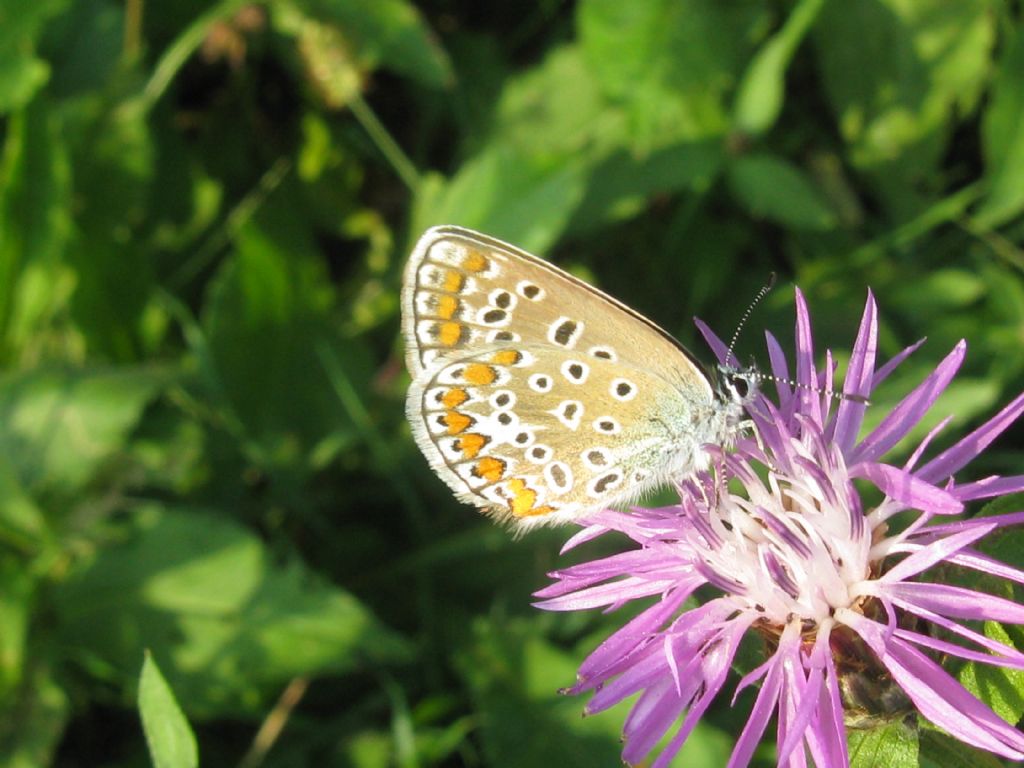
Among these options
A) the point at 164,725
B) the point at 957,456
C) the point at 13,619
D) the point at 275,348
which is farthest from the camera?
the point at 275,348

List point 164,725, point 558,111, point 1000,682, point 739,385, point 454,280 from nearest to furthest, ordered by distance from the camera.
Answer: point 1000,682 → point 164,725 → point 739,385 → point 454,280 → point 558,111

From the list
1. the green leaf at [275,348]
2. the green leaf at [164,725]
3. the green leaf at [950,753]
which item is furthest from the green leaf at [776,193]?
the green leaf at [164,725]

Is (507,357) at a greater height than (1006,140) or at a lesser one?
greater

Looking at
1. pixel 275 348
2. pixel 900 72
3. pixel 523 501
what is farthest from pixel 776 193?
pixel 523 501

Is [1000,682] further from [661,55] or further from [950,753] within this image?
[661,55]

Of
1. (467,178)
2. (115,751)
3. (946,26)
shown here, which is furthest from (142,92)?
(946,26)

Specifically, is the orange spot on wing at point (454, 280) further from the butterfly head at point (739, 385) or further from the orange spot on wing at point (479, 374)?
the butterfly head at point (739, 385)

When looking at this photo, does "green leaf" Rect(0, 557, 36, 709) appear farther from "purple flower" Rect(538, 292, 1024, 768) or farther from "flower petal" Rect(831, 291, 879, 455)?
"flower petal" Rect(831, 291, 879, 455)
